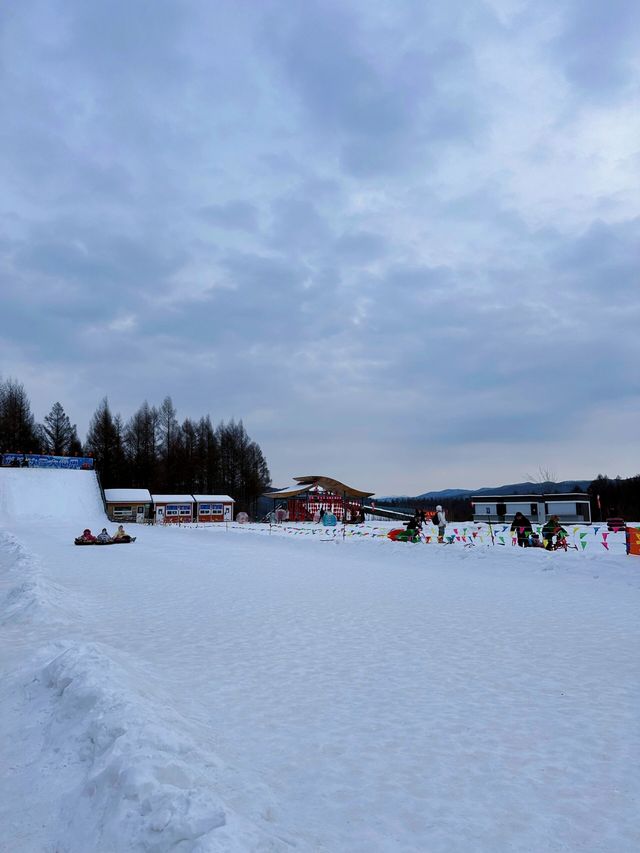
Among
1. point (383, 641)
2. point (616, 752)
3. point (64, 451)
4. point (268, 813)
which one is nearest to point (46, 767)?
point (268, 813)

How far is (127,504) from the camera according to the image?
189 ft

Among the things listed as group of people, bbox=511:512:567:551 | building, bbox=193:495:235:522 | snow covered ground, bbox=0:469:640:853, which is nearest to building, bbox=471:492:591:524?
group of people, bbox=511:512:567:551

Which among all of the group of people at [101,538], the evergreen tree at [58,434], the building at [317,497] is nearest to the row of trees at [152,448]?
the evergreen tree at [58,434]

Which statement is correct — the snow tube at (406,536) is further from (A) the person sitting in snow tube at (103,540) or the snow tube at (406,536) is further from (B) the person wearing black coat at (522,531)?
(A) the person sitting in snow tube at (103,540)

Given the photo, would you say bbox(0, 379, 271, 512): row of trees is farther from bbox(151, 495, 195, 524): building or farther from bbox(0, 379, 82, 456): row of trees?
bbox(151, 495, 195, 524): building

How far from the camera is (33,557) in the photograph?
2033 cm

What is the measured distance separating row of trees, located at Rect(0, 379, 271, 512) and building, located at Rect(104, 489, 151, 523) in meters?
27.0

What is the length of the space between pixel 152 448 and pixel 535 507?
61.9m

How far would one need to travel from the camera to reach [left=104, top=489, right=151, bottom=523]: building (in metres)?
56.5

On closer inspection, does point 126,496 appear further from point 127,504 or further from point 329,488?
point 329,488

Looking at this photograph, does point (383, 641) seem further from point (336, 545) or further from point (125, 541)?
point (125, 541)

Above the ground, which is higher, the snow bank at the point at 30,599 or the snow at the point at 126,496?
the snow at the point at 126,496

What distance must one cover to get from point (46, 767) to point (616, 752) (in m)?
5.01

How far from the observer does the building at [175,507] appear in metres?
60.2
